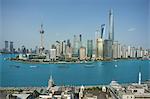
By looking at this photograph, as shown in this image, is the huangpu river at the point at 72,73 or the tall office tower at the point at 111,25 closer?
the huangpu river at the point at 72,73

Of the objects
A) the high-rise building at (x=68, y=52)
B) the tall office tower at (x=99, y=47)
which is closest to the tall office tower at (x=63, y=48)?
the high-rise building at (x=68, y=52)

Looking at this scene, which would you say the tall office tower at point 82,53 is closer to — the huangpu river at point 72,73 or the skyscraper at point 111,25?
the huangpu river at point 72,73

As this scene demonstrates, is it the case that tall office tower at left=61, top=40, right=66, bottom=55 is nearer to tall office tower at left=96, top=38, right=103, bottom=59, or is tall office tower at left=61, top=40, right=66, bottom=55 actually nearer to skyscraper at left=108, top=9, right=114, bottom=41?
tall office tower at left=96, top=38, right=103, bottom=59

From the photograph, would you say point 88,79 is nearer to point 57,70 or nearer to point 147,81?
point 57,70

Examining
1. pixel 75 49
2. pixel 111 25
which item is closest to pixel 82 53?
pixel 75 49

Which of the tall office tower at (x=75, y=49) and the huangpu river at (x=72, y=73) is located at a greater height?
the tall office tower at (x=75, y=49)

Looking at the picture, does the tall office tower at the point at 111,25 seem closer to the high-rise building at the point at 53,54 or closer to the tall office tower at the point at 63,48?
the tall office tower at the point at 63,48

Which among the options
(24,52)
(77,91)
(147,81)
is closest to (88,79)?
(77,91)

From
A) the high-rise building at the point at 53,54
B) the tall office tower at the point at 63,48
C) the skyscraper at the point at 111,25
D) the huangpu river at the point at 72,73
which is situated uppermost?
the skyscraper at the point at 111,25
